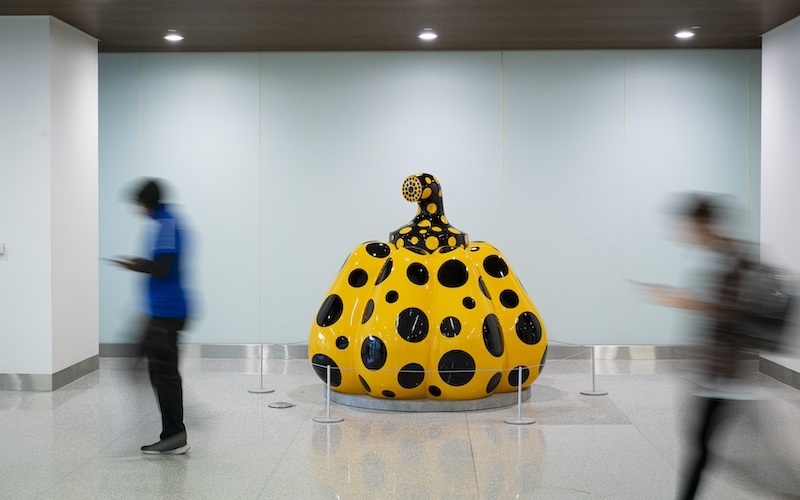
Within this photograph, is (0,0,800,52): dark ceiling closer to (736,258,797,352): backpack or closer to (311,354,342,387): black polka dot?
(311,354,342,387): black polka dot

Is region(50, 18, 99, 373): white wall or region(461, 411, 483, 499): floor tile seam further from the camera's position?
region(50, 18, 99, 373): white wall

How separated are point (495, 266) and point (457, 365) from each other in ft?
3.47

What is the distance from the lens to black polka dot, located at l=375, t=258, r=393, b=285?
7438 millimetres

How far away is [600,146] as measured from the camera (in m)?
10.2

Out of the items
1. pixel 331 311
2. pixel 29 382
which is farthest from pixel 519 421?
pixel 29 382

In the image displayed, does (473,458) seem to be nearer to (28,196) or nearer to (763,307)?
(763,307)

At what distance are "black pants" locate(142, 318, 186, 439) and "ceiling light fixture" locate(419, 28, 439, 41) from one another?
4.35m

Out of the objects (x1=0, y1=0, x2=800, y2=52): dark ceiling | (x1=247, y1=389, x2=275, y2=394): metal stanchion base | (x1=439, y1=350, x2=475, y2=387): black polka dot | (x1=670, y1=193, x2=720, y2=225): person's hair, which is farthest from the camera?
(x1=247, y1=389, x2=275, y2=394): metal stanchion base

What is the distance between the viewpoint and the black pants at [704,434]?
4.13 meters

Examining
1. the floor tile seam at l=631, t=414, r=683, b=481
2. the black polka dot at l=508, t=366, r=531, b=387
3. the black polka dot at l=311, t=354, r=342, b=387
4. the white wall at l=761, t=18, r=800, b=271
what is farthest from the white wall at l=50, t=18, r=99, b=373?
the white wall at l=761, t=18, r=800, b=271

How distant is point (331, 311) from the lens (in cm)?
759

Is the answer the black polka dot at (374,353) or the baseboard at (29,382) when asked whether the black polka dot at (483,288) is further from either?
the baseboard at (29,382)

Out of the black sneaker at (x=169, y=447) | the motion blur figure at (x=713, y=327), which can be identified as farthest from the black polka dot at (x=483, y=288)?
the motion blur figure at (x=713, y=327)

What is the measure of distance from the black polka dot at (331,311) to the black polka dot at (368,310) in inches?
9.0
